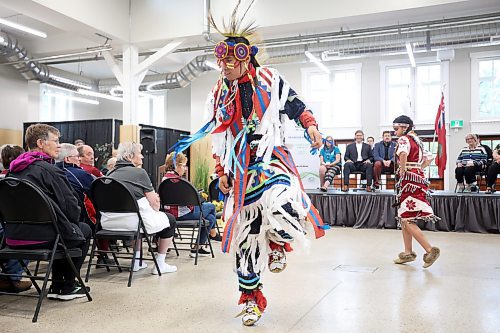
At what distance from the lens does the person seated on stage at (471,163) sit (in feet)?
25.3

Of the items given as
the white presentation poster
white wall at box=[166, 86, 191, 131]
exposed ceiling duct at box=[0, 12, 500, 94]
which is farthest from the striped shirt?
white wall at box=[166, 86, 191, 131]

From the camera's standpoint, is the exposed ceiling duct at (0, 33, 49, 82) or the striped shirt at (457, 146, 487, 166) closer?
the striped shirt at (457, 146, 487, 166)

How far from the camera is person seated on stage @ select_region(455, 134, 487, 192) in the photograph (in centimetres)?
772

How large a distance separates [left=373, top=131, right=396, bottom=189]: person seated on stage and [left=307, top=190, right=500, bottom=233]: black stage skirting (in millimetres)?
873

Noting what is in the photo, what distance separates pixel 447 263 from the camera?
14.3ft

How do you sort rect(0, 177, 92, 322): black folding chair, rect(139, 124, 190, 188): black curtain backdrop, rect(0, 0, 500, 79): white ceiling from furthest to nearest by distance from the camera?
rect(139, 124, 190, 188): black curtain backdrop, rect(0, 0, 500, 79): white ceiling, rect(0, 177, 92, 322): black folding chair

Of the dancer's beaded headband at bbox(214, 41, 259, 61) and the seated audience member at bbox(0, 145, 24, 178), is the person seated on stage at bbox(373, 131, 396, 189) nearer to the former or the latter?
the seated audience member at bbox(0, 145, 24, 178)

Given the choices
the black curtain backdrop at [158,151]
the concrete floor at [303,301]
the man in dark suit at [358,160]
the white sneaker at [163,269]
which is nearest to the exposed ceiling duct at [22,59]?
the black curtain backdrop at [158,151]

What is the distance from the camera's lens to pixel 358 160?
341 inches

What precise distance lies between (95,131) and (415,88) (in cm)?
783

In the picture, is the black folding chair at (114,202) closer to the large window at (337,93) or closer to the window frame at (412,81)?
the large window at (337,93)

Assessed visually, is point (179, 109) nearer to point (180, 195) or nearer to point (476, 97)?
point (476, 97)

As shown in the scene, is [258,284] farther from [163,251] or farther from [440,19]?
[440,19]

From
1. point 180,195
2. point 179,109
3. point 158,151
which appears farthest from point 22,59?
point 180,195
